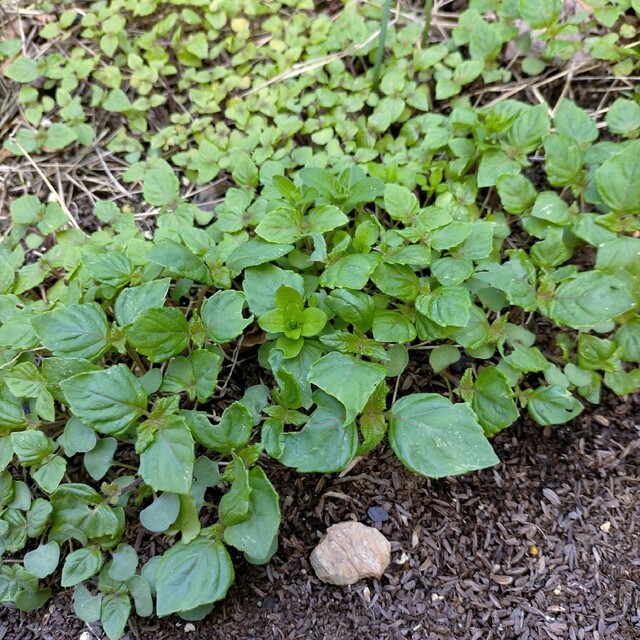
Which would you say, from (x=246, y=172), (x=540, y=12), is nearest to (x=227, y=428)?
(x=246, y=172)

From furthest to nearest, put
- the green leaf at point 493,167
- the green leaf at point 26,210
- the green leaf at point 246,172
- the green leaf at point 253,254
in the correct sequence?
the green leaf at point 26,210, the green leaf at point 246,172, the green leaf at point 493,167, the green leaf at point 253,254

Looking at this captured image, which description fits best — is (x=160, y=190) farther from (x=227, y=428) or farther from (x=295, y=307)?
(x=227, y=428)

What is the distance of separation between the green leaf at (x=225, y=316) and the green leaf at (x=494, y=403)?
71 cm

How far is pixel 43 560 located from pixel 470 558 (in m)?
1.23

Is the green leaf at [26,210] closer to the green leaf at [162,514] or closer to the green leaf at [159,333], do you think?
the green leaf at [159,333]

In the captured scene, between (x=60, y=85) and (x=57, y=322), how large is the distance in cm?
145

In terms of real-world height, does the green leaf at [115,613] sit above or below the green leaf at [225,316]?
below

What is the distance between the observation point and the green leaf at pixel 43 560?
5.13ft

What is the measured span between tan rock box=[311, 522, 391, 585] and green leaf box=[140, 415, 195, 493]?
47cm

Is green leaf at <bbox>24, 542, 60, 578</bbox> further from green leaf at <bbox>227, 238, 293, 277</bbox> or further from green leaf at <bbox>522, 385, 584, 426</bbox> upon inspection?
green leaf at <bbox>522, 385, 584, 426</bbox>

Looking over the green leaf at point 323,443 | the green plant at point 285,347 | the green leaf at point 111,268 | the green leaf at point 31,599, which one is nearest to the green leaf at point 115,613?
the green plant at point 285,347

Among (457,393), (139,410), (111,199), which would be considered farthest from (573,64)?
(139,410)

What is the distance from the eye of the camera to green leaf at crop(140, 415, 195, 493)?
1.40 metres

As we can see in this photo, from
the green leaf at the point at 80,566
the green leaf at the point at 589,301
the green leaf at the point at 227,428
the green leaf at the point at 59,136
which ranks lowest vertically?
the green leaf at the point at 80,566
